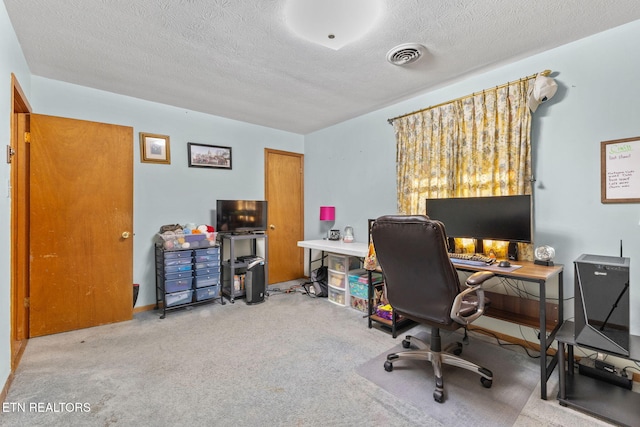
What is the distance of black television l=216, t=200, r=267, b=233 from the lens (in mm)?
3799

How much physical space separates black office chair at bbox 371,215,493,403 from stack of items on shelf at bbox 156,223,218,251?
2319 millimetres

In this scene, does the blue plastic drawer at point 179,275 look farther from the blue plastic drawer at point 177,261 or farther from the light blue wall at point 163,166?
the light blue wall at point 163,166

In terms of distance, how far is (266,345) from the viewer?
99.2 inches

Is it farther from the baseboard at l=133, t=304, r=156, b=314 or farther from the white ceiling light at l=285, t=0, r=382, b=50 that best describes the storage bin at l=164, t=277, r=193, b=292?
the white ceiling light at l=285, t=0, r=382, b=50

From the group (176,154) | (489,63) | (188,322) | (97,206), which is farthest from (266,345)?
(489,63)

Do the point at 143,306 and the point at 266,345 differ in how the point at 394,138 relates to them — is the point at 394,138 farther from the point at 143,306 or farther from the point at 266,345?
the point at 143,306

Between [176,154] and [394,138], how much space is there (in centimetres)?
279

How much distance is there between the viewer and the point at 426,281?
1.82 meters

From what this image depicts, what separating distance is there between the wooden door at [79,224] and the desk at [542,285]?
3392 millimetres

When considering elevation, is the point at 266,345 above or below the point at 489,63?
below

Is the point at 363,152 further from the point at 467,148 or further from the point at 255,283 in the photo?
the point at 255,283

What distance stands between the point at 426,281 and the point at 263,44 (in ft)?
7.05

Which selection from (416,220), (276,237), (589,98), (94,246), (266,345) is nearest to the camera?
(416,220)

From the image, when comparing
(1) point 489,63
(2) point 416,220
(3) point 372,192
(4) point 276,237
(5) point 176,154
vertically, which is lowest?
(4) point 276,237
